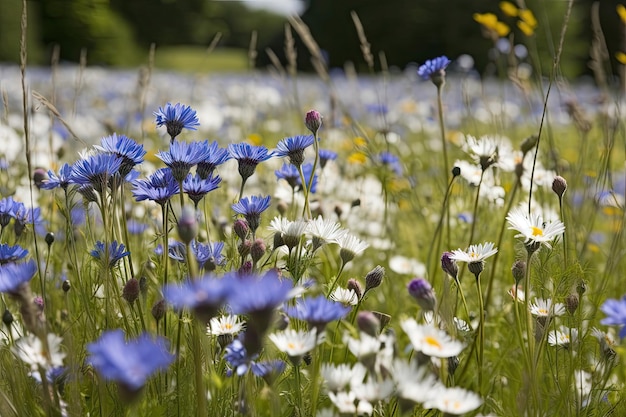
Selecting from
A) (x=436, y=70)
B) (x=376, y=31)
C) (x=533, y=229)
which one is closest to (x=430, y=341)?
(x=533, y=229)

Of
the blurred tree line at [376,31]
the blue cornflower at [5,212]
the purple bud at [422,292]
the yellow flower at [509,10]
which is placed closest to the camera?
the purple bud at [422,292]

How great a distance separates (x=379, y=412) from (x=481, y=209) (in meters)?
0.78

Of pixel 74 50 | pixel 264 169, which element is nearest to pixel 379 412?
pixel 264 169

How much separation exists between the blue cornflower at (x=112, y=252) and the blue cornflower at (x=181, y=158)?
12cm

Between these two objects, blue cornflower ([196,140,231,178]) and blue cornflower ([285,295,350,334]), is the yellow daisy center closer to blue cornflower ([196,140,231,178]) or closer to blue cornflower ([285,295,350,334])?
blue cornflower ([285,295,350,334])

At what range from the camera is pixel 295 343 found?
25.9 inches

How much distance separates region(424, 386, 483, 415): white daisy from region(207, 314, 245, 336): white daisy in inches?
10.4

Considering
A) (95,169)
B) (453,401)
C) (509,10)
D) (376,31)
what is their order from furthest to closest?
(376,31) < (509,10) < (95,169) < (453,401)

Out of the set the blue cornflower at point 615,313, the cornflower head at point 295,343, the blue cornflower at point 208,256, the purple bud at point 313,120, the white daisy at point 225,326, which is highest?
the purple bud at point 313,120

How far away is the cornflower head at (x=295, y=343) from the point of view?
2.06 ft

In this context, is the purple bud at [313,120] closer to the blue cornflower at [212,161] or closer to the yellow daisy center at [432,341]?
the blue cornflower at [212,161]

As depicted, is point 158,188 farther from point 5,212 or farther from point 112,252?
point 5,212

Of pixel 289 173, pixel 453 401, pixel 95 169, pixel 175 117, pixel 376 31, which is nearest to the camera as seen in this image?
pixel 453 401

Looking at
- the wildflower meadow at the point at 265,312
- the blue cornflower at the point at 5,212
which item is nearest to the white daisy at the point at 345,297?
the wildflower meadow at the point at 265,312
